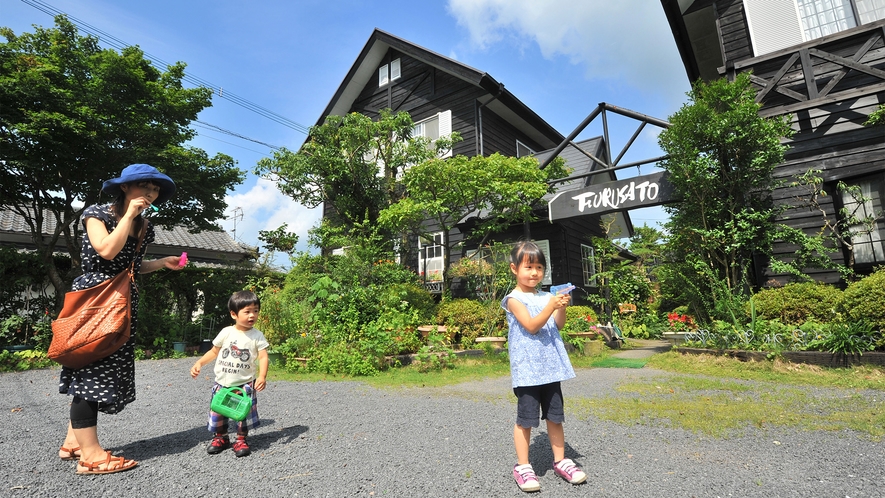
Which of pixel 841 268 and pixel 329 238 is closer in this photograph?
pixel 841 268

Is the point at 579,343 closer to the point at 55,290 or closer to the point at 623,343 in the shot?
the point at 623,343

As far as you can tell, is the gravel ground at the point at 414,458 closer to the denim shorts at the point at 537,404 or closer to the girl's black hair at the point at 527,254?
the denim shorts at the point at 537,404

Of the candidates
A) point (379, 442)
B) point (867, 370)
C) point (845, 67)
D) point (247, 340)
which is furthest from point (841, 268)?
point (247, 340)

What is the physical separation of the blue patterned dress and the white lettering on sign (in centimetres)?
641

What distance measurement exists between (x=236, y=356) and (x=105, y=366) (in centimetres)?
71

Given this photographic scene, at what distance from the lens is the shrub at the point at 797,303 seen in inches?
229

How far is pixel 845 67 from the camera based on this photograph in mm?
7172

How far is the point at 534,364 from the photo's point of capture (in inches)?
92.4

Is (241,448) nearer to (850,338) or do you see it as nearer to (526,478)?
(526,478)

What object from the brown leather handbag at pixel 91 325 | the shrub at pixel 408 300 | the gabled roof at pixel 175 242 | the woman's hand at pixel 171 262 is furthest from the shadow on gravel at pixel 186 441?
the gabled roof at pixel 175 242

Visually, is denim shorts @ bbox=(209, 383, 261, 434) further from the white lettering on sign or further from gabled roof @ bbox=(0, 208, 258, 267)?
gabled roof @ bbox=(0, 208, 258, 267)

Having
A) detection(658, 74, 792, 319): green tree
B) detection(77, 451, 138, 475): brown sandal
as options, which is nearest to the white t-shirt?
detection(77, 451, 138, 475): brown sandal

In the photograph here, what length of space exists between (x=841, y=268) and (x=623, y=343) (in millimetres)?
4370

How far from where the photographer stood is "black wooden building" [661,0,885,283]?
707cm
